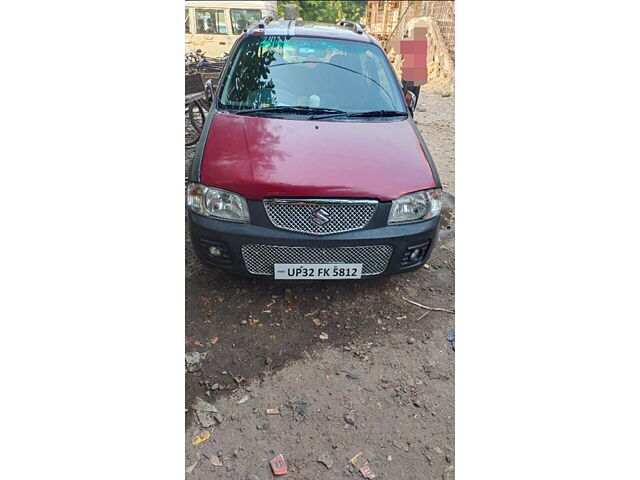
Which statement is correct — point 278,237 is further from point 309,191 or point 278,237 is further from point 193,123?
point 193,123

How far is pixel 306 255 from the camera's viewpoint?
2.51m

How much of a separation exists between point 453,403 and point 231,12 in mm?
10956

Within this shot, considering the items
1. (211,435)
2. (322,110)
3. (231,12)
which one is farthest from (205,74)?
(211,435)

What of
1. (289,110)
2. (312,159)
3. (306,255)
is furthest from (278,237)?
(289,110)

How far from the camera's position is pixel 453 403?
7.26 feet

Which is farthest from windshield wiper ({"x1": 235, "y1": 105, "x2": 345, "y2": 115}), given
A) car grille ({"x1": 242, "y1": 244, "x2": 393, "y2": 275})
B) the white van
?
the white van

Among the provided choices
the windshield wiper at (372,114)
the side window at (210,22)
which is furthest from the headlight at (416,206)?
the side window at (210,22)

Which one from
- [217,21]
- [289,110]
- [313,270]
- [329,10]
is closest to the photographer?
[313,270]

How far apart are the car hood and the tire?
11.0 ft

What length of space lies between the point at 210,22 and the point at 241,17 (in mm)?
791

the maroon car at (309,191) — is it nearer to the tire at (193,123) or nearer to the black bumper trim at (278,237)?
the black bumper trim at (278,237)

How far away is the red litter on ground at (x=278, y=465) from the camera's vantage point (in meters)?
1.82

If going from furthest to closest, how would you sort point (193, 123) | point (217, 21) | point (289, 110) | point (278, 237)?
1. point (217, 21)
2. point (193, 123)
3. point (289, 110)
4. point (278, 237)

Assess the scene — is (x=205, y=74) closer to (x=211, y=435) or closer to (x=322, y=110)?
(x=322, y=110)
